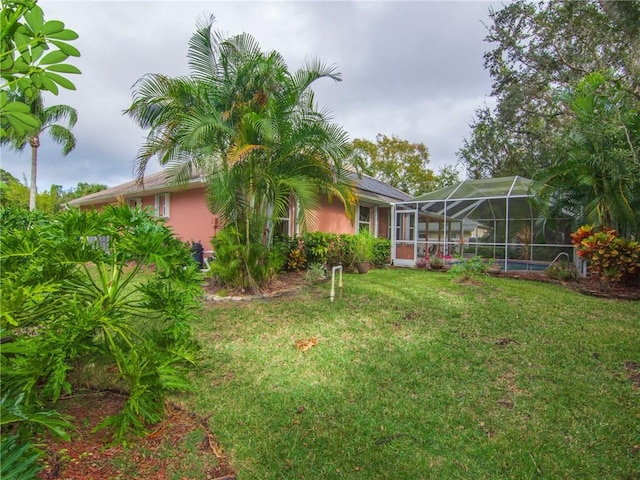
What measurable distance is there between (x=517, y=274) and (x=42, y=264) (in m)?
11.7

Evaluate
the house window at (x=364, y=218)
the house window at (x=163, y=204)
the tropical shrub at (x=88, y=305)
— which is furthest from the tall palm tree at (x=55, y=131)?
the tropical shrub at (x=88, y=305)

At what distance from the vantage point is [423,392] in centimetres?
336

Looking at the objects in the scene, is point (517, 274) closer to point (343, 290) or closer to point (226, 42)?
point (343, 290)

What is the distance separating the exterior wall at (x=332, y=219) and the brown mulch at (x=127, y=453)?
997 centimetres

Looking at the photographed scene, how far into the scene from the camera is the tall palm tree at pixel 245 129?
21.6ft

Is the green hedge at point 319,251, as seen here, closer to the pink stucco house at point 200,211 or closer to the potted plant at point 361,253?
the potted plant at point 361,253

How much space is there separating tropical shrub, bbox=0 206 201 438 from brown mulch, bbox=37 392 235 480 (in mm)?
140

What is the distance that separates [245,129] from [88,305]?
477 centimetres

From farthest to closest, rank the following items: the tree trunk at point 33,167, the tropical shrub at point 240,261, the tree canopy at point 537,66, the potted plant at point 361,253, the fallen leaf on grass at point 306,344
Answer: the tree trunk at point 33,167 < the tree canopy at point 537,66 < the potted plant at point 361,253 < the tropical shrub at point 240,261 < the fallen leaf on grass at point 306,344

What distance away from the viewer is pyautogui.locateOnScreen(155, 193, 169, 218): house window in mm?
12676

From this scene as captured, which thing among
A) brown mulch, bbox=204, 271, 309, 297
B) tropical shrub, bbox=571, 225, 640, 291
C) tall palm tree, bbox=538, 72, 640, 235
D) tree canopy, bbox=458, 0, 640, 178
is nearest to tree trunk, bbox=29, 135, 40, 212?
brown mulch, bbox=204, 271, 309, 297

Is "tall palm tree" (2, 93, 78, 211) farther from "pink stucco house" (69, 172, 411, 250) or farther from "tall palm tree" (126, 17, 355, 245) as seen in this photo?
"tall palm tree" (126, 17, 355, 245)

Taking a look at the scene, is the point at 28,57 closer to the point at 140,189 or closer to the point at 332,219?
the point at 332,219

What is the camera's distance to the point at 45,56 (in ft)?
3.75
